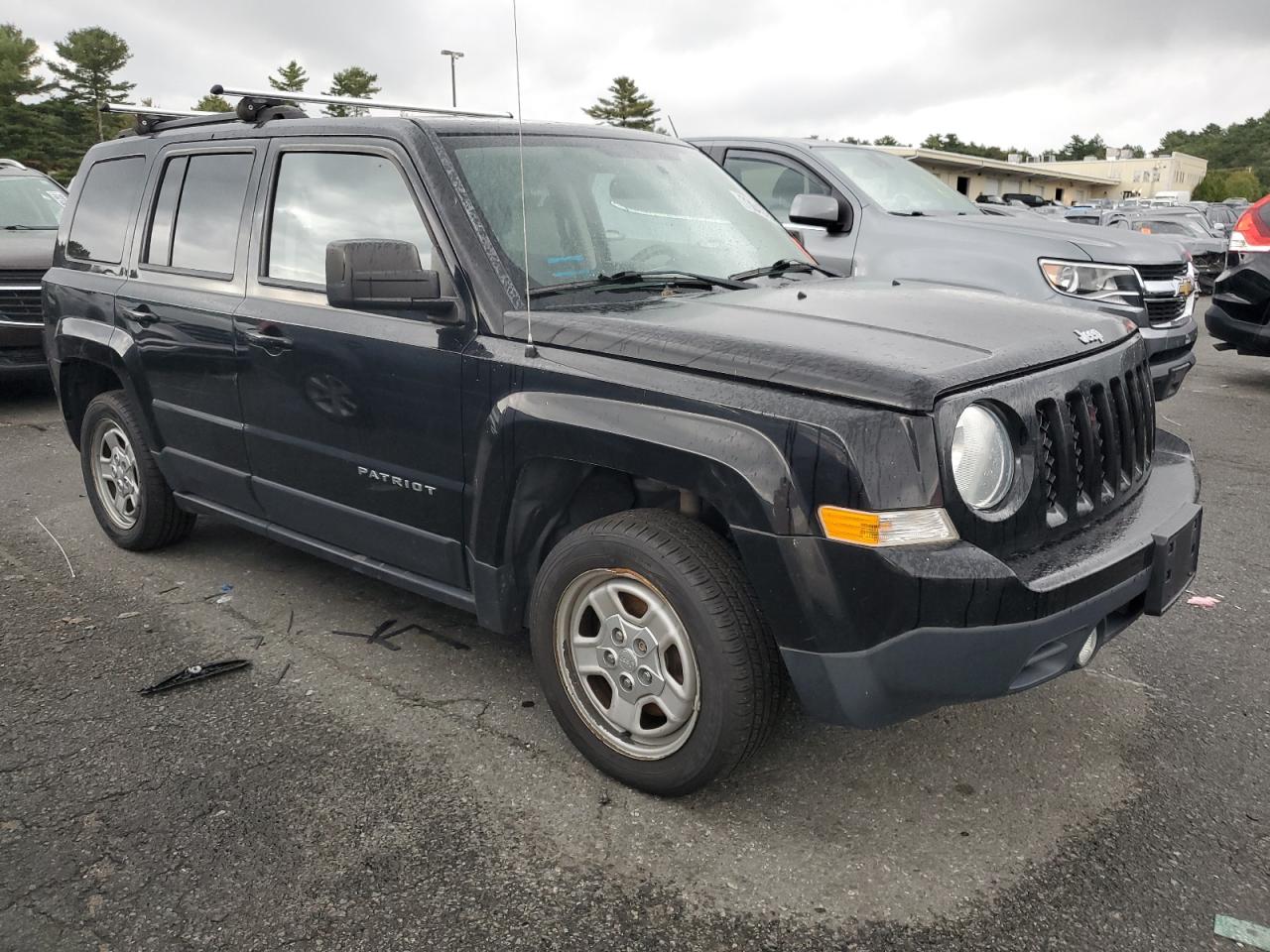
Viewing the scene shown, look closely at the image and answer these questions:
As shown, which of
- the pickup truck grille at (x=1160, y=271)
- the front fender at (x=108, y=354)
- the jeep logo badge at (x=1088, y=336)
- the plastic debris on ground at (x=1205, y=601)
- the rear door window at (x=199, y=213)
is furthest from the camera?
the pickup truck grille at (x=1160, y=271)

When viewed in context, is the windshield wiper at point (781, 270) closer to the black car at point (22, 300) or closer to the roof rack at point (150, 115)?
the roof rack at point (150, 115)

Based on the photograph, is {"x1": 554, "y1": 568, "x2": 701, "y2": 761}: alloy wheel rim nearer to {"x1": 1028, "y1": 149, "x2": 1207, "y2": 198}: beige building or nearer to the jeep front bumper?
the jeep front bumper

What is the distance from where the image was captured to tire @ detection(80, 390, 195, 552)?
4680mm

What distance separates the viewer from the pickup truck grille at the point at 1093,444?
8.64ft

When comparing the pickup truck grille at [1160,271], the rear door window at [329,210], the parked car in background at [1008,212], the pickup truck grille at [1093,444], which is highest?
the parked car in background at [1008,212]

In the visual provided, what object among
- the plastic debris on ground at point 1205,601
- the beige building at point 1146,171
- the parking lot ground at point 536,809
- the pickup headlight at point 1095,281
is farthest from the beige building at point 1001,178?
the parking lot ground at point 536,809

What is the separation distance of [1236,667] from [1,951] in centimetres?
377

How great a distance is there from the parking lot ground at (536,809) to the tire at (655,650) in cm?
16

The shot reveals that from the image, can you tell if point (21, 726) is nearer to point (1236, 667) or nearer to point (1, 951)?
point (1, 951)

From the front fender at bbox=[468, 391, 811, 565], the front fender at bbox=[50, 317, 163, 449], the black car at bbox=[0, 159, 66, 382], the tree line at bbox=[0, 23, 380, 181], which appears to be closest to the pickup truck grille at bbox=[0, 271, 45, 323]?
the black car at bbox=[0, 159, 66, 382]

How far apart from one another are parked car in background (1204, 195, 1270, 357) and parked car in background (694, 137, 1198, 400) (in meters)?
1.79

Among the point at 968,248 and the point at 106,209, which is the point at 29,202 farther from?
the point at 968,248

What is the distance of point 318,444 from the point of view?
3605 mm

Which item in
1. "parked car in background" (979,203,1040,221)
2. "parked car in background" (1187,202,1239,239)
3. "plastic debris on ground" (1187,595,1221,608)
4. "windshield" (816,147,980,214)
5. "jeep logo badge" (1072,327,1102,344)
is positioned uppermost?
"parked car in background" (1187,202,1239,239)
